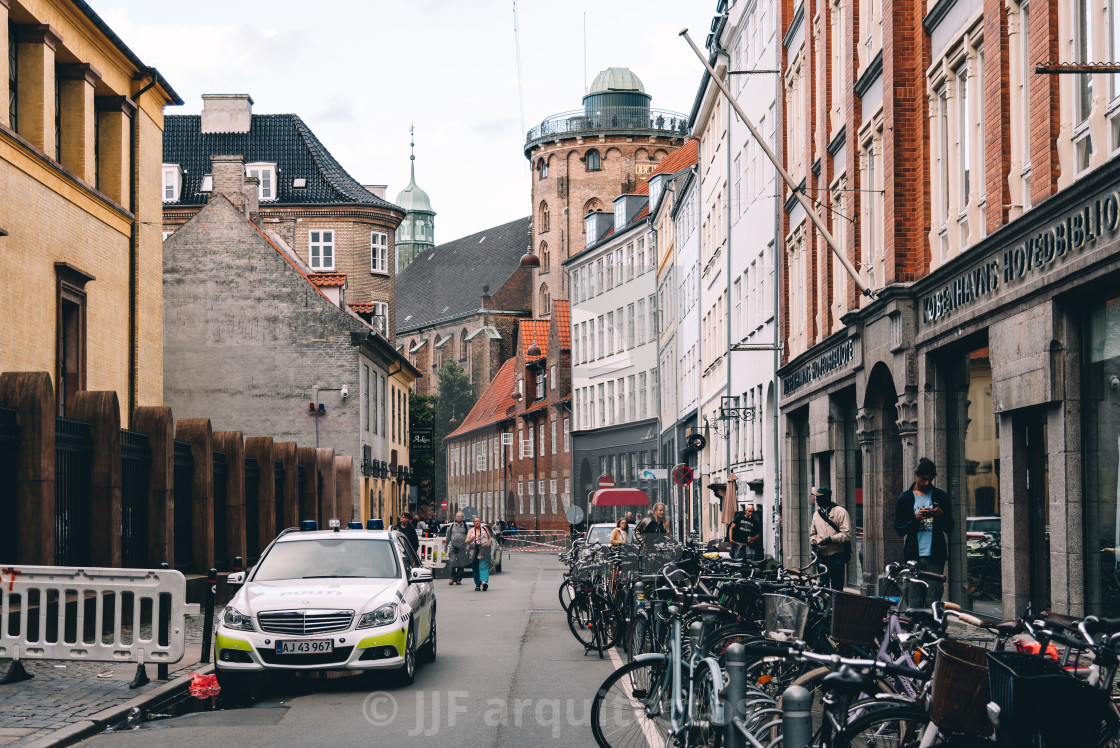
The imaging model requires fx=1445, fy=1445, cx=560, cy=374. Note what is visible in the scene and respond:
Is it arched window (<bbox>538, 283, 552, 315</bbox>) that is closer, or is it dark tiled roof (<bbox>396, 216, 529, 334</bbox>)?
arched window (<bbox>538, 283, 552, 315</bbox>)

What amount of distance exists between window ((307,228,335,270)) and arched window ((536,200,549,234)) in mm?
30327

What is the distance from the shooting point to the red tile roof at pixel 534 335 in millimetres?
92062

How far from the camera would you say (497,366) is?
381ft

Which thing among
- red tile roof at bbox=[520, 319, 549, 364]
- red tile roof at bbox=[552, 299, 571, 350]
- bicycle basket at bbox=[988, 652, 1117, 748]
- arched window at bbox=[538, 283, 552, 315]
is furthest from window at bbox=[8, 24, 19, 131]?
arched window at bbox=[538, 283, 552, 315]

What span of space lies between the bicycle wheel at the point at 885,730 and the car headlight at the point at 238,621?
297 inches

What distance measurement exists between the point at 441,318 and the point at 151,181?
93.8 metres

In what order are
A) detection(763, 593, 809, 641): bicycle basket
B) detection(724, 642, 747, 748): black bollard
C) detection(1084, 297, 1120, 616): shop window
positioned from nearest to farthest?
detection(724, 642, 747, 748): black bollard → detection(763, 593, 809, 641): bicycle basket → detection(1084, 297, 1120, 616): shop window

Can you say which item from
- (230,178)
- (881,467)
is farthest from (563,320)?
(881,467)

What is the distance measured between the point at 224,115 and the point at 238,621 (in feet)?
206

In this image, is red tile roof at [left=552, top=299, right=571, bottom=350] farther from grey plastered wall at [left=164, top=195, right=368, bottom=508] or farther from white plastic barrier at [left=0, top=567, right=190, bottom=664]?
white plastic barrier at [left=0, top=567, right=190, bottom=664]

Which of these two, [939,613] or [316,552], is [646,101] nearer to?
[316,552]

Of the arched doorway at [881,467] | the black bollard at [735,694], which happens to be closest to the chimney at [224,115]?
the arched doorway at [881,467]

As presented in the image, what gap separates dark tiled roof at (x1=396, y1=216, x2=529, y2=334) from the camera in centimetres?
12425

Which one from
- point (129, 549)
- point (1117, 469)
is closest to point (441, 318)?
point (129, 549)
